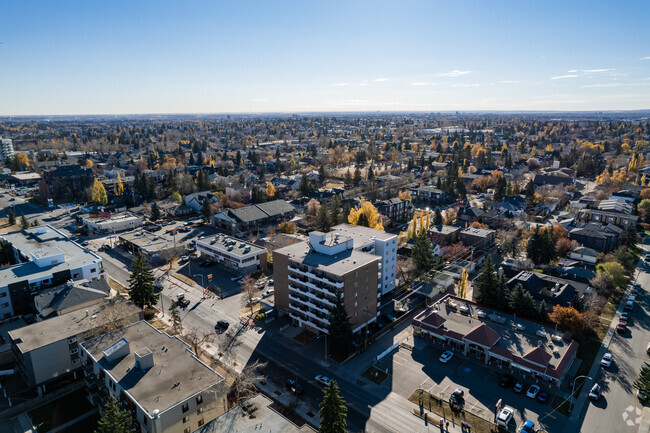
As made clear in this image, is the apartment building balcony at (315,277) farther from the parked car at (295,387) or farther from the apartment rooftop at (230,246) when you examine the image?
the apartment rooftop at (230,246)

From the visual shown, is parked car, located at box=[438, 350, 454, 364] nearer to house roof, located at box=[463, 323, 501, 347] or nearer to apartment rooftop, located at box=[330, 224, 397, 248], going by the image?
house roof, located at box=[463, 323, 501, 347]

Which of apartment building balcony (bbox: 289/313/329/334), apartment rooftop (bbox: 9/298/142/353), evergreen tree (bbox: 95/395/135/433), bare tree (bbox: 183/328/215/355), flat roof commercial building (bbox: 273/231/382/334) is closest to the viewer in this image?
evergreen tree (bbox: 95/395/135/433)

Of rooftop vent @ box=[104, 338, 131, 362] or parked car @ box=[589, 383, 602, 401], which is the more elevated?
rooftop vent @ box=[104, 338, 131, 362]

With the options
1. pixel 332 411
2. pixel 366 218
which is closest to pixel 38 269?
pixel 332 411

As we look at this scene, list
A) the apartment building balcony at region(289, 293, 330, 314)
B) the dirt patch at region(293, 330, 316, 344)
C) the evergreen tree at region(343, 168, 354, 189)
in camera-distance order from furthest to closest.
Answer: the evergreen tree at region(343, 168, 354, 189) < the dirt patch at region(293, 330, 316, 344) < the apartment building balcony at region(289, 293, 330, 314)

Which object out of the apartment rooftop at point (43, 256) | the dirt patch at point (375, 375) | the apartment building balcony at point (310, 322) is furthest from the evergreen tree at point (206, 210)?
the dirt patch at point (375, 375)

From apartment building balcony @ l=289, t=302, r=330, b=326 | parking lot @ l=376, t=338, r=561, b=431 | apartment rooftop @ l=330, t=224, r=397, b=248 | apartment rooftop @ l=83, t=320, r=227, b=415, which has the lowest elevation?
parking lot @ l=376, t=338, r=561, b=431

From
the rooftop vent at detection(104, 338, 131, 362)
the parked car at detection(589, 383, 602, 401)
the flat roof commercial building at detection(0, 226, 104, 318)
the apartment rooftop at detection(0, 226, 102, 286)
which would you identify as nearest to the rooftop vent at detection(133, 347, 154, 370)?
the rooftop vent at detection(104, 338, 131, 362)
